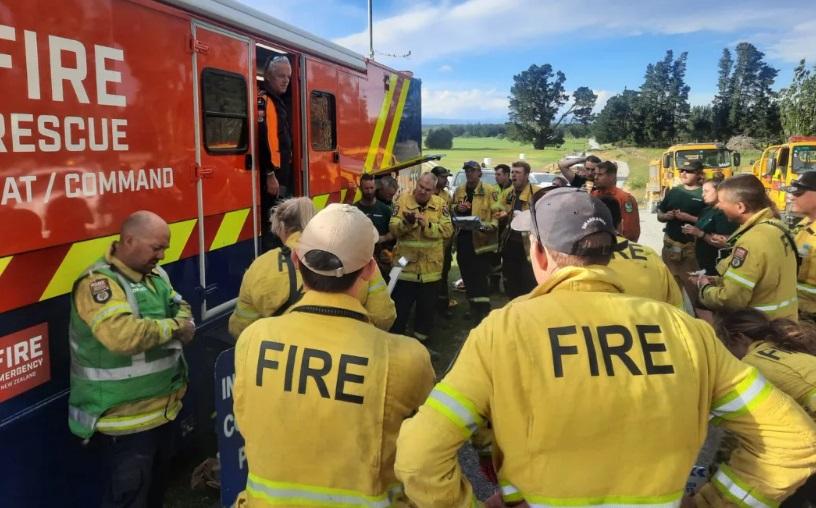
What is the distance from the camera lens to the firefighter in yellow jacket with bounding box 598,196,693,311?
276 centimetres

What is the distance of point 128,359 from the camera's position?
2465 millimetres

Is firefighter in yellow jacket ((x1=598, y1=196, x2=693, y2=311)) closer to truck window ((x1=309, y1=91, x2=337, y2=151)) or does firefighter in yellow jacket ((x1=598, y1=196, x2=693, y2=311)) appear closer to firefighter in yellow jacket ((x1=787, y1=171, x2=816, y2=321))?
firefighter in yellow jacket ((x1=787, y1=171, x2=816, y2=321))

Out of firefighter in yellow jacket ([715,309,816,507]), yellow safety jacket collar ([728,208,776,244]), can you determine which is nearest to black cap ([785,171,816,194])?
yellow safety jacket collar ([728,208,776,244])

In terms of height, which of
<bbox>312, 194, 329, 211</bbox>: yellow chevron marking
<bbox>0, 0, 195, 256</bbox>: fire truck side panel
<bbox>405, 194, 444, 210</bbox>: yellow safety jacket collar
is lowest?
<bbox>405, 194, 444, 210</bbox>: yellow safety jacket collar

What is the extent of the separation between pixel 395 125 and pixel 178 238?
3.93m

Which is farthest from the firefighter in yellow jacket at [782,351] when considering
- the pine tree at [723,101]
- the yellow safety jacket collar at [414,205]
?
the pine tree at [723,101]

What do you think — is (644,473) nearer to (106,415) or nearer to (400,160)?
(106,415)

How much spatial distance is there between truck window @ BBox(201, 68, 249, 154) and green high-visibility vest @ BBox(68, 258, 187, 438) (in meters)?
1.18

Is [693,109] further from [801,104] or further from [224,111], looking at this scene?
[224,111]

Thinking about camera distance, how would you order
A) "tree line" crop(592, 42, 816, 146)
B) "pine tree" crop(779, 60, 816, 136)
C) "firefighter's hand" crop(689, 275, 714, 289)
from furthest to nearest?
"tree line" crop(592, 42, 816, 146), "pine tree" crop(779, 60, 816, 136), "firefighter's hand" crop(689, 275, 714, 289)

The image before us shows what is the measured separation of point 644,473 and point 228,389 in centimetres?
151

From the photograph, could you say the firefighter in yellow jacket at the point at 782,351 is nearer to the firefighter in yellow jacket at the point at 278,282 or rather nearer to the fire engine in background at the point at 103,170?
the firefighter in yellow jacket at the point at 278,282

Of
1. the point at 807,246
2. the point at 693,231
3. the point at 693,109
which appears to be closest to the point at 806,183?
the point at 807,246

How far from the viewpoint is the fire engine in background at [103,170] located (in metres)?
2.28
